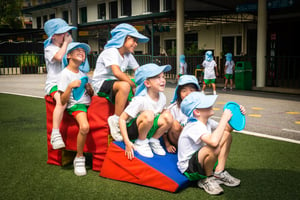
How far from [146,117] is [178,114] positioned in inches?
25.7

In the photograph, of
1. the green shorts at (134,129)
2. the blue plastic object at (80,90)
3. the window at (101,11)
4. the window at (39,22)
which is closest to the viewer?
the green shorts at (134,129)

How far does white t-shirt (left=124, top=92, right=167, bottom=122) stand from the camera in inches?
167

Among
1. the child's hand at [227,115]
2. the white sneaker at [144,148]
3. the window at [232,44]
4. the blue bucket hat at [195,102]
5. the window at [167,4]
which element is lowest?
the white sneaker at [144,148]

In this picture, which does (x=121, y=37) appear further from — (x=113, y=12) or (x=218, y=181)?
(x=113, y=12)

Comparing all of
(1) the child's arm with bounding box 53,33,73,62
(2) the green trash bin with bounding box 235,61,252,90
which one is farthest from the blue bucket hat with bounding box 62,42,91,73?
(2) the green trash bin with bounding box 235,61,252,90

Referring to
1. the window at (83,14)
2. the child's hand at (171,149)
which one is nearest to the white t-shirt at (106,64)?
the child's hand at (171,149)

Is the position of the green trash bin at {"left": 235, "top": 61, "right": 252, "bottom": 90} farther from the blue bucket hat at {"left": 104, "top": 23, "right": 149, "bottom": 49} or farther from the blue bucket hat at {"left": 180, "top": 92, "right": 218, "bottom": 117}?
the blue bucket hat at {"left": 180, "top": 92, "right": 218, "bottom": 117}

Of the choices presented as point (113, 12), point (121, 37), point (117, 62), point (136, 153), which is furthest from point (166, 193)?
point (113, 12)

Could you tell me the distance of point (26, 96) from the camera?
12891 millimetres

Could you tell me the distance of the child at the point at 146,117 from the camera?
4203mm

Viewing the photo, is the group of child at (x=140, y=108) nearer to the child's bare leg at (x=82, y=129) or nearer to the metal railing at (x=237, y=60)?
the child's bare leg at (x=82, y=129)

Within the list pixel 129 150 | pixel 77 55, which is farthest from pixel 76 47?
pixel 129 150

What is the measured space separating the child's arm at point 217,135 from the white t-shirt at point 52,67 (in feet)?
7.60

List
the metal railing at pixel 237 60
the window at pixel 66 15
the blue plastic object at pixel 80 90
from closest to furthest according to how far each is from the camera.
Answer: the blue plastic object at pixel 80 90 → the metal railing at pixel 237 60 → the window at pixel 66 15
